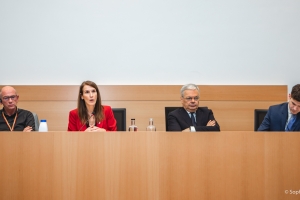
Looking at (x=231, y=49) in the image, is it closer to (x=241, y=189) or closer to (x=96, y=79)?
(x=96, y=79)

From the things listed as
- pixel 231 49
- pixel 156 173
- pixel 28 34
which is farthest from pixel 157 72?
pixel 156 173

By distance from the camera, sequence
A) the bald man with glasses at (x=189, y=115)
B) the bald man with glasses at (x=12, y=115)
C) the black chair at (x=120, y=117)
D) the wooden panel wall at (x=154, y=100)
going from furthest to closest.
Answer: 1. the wooden panel wall at (x=154, y=100)
2. the black chair at (x=120, y=117)
3. the bald man with glasses at (x=12, y=115)
4. the bald man with glasses at (x=189, y=115)

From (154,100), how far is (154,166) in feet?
7.20

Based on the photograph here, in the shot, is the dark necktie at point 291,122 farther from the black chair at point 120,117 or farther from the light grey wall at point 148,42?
the black chair at point 120,117

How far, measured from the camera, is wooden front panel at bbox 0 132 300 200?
2.39 meters

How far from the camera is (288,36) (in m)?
4.55

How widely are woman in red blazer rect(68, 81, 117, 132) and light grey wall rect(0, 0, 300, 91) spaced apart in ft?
3.69

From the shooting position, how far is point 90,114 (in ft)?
11.2

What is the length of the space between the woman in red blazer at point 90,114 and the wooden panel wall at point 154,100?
108 centimetres

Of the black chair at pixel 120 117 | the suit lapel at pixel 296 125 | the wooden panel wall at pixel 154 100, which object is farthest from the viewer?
the wooden panel wall at pixel 154 100

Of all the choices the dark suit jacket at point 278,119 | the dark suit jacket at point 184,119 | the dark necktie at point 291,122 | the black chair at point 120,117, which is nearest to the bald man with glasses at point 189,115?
the dark suit jacket at point 184,119

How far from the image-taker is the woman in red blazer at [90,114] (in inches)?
131

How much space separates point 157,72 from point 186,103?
1177 mm

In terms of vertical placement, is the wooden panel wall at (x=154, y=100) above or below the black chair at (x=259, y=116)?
above
